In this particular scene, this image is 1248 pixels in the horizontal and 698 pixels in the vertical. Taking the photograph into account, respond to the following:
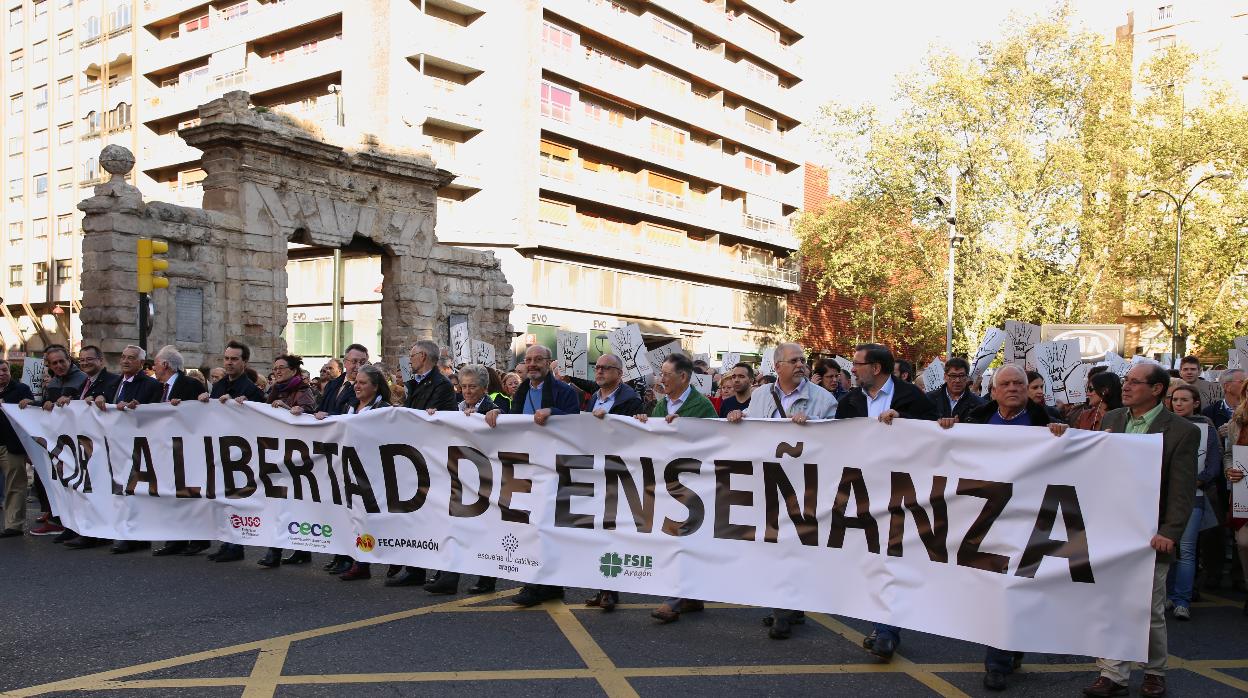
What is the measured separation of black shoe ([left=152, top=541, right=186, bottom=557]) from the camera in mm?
8353

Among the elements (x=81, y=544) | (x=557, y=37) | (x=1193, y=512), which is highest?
(x=557, y=37)

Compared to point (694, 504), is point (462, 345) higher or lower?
higher

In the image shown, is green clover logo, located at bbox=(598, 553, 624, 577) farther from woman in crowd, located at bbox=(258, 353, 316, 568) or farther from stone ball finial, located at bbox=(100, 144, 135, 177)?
stone ball finial, located at bbox=(100, 144, 135, 177)

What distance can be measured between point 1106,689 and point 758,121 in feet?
160

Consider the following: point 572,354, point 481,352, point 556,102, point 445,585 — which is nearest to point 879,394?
point 445,585

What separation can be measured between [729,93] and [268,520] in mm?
44482

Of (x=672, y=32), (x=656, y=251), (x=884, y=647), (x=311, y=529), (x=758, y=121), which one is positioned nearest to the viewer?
(x=884, y=647)

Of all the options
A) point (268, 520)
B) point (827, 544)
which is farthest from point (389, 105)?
point (827, 544)

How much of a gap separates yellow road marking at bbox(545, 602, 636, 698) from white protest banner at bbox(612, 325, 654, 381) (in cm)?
637

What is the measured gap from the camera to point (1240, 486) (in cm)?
684

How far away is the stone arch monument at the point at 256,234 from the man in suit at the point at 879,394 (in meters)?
14.6

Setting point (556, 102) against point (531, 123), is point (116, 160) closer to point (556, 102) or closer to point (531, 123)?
point (531, 123)

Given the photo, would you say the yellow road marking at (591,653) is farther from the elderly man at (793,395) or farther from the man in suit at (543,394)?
the elderly man at (793,395)

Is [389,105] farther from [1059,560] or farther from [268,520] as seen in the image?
[1059,560]
